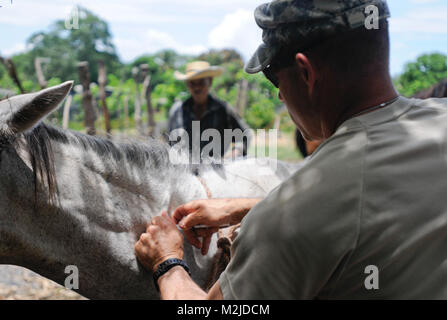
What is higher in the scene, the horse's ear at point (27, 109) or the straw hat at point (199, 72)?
the horse's ear at point (27, 109)

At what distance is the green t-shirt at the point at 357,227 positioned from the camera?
97cm

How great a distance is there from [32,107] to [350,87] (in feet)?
3.76

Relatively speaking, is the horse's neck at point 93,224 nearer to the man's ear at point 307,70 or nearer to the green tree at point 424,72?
the man's ear at point 307,70

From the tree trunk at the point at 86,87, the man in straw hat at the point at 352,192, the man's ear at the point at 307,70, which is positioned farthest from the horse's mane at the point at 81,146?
the tree trunk at the point at 86,87

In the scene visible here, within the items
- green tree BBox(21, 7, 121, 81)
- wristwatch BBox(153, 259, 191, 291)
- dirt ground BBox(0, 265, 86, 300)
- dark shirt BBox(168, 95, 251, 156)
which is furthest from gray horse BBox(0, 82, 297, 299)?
green tree BBox(21, 7, 121, 81)

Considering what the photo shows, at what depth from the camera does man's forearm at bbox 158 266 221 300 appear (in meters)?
1.27

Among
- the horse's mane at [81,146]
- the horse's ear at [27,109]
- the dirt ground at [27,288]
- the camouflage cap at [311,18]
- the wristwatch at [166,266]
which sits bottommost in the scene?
the dirt ground at [27,288]

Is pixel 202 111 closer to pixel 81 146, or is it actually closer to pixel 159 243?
pixel 81 146

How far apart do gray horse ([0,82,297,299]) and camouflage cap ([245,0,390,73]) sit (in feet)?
2.77

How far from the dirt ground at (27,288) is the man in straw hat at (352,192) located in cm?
429

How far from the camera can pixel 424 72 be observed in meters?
13.4

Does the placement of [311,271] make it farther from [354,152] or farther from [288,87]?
[288,87]

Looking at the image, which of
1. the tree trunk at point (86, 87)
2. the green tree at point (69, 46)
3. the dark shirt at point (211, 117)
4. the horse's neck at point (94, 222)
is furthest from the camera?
the green tree at point (69, 46)

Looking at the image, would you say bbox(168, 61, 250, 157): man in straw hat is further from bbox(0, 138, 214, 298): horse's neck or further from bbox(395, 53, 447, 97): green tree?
bbox(395, 53, 447, 97): green tree
